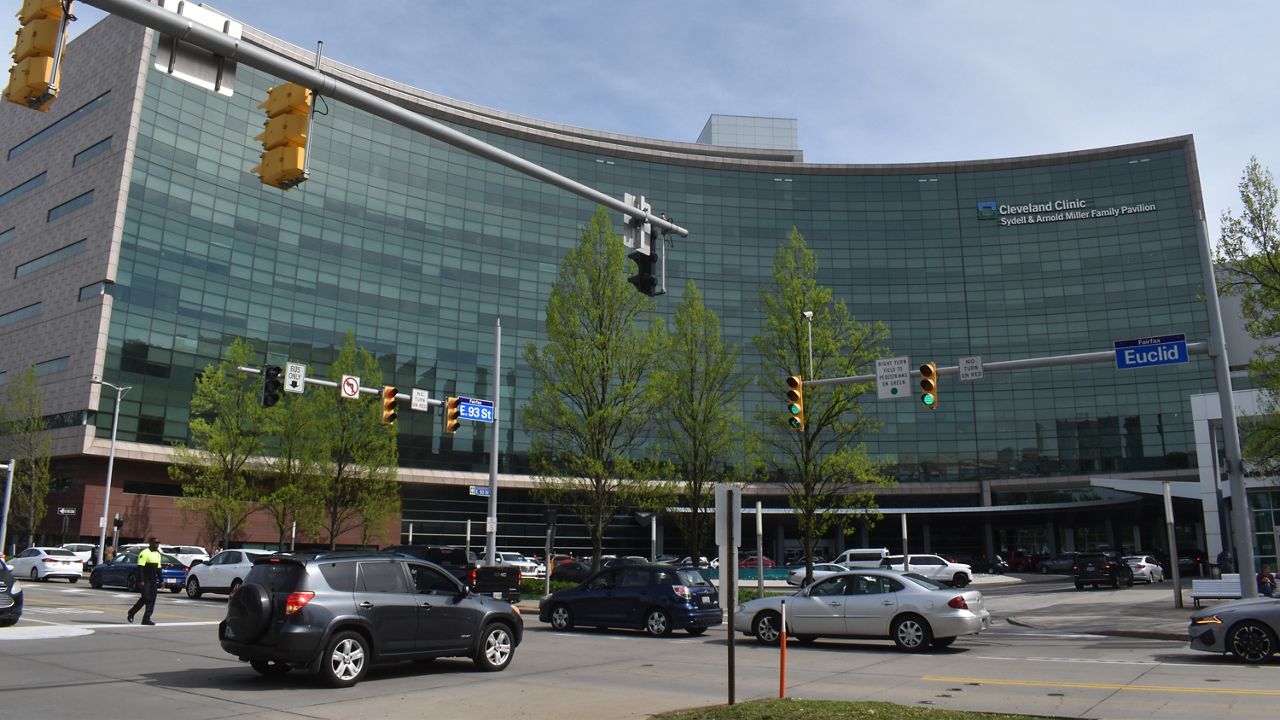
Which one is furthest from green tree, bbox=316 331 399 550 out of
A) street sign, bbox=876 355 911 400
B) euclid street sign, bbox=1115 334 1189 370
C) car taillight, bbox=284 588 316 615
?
euclid street sign, bbox=1115 334 1189 370

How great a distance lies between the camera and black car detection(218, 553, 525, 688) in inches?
433

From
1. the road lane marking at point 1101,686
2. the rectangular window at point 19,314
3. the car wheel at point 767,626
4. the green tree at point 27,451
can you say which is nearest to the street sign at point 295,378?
the car wheel at point 767,626

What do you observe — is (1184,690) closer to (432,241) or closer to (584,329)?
(584,329)

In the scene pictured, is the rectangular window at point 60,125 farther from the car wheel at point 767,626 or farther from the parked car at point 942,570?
the car wheel at point 767,626

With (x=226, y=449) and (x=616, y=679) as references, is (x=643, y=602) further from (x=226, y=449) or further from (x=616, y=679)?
(x=226, y=449)

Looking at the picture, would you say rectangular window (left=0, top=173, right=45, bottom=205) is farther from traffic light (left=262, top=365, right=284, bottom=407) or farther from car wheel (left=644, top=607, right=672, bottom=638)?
car wheel (left=644, top=607, right=672, bottom=638)

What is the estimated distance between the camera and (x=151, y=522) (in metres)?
55.0

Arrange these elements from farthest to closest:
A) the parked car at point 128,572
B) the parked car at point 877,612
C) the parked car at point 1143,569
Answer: the parked car at point 1143,569 → the parked car at point 128,572 → the parked car at point 877,612

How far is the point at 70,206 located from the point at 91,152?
4.00 m

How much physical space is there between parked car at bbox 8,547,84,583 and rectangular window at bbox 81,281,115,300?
70.2ft

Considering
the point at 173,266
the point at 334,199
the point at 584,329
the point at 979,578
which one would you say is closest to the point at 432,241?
the point at 334,199

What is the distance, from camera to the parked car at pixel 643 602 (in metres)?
19.6

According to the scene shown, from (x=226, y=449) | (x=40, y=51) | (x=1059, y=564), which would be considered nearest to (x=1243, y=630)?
(x=40, y=51)

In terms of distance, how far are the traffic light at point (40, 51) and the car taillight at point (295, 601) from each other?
6.37 m
